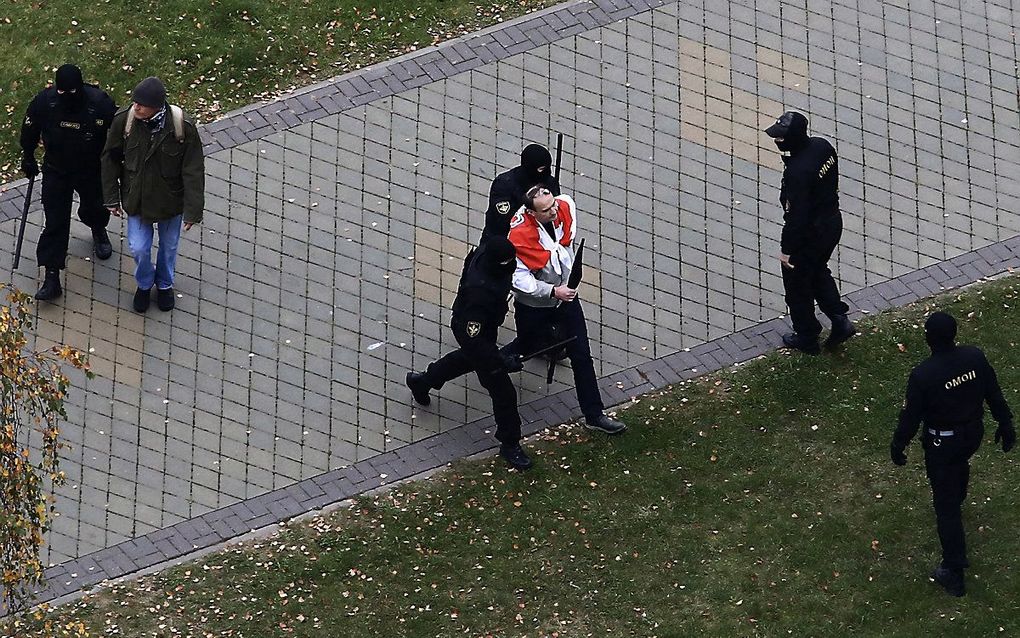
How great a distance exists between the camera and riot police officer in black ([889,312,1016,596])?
461 inches

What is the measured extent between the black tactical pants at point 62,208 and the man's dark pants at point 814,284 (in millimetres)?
5195

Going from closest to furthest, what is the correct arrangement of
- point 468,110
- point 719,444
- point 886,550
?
point 886,550
point 719,444
point 468,110

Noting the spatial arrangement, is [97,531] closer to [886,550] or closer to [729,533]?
[729,533]

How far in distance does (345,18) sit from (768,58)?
3.72 m

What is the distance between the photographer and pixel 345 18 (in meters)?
16.8

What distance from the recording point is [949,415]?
465 inches

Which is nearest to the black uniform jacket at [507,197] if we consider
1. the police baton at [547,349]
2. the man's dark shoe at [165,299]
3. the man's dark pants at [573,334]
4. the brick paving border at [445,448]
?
the man's dark pants at [573,334]

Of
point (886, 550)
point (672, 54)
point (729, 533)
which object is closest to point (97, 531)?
point (729, 533)

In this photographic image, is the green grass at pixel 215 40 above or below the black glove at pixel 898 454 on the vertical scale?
above

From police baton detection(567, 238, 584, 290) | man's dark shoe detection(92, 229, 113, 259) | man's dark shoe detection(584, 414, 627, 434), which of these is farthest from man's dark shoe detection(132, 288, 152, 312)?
man's dark shoe detection(584, 414, 627, 434)

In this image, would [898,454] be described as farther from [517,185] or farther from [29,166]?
[29,166]

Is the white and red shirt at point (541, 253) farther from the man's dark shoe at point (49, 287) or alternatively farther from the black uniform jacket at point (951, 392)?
the man's dark shoe at point (49, 287)

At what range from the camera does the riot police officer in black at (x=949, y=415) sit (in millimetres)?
11711

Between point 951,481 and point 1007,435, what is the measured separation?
45 centimetres
